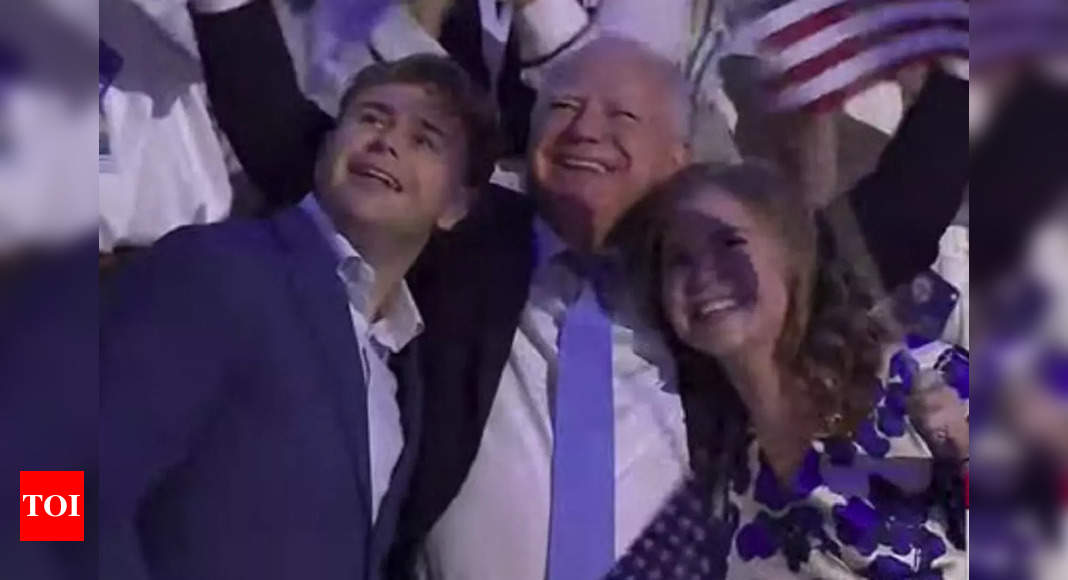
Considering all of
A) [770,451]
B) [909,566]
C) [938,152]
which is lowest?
[909,566]

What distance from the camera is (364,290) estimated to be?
162cm

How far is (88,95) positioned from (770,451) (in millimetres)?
645

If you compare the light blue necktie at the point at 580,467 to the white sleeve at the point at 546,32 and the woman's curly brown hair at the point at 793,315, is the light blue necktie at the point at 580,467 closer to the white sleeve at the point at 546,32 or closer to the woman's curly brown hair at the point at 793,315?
the woman's curly brown hair at the point at 793,315

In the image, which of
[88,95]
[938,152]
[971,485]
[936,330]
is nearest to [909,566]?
[971,485]

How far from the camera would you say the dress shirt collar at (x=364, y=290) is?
5.32 feet

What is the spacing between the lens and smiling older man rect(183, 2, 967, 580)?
1614mm

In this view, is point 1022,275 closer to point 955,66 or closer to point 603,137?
point 955,66

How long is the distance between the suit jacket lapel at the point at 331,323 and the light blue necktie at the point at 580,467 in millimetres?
162

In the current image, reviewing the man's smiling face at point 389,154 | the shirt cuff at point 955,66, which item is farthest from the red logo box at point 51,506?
the shirt cuff at point 955,66

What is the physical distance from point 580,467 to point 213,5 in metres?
0.49

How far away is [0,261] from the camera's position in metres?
1.55

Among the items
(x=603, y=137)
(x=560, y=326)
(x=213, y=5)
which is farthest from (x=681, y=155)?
(x=213, y=5)

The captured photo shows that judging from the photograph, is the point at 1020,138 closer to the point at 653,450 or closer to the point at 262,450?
the point at 653,450

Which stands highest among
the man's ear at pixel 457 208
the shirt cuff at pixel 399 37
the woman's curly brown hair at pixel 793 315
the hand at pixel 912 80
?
the shirt cuff at pixel 399 37
